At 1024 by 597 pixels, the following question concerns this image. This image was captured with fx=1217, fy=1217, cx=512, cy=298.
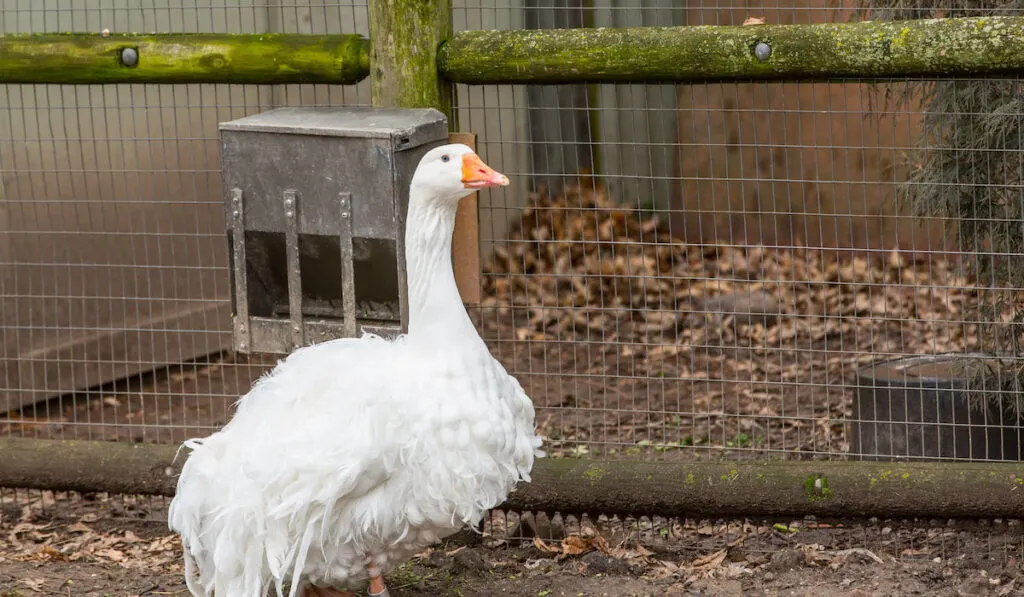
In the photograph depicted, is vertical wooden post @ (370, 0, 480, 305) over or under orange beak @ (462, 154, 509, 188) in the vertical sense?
over

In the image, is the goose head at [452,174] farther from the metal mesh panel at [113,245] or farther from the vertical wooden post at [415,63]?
the metal mesh panel at [113,245]

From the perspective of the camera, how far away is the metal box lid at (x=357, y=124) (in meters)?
4.49

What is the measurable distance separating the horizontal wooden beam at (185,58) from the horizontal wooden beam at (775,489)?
1704 mm

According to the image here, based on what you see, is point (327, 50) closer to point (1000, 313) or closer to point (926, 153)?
point (926, 153)

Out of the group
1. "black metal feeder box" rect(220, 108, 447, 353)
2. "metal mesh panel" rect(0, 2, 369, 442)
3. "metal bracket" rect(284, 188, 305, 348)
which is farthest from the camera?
"metal mesh panel" rect(0, 2, 369, 442)

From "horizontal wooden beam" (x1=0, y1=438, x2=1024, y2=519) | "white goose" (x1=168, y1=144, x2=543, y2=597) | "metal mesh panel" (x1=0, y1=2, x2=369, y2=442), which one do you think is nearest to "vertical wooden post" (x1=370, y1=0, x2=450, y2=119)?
"white goose" (x1=168, y1=144, x2=543, y2=597)

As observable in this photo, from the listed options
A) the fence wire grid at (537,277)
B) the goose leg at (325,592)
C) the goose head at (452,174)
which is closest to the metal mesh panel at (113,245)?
the fence wire grid at (537,277)

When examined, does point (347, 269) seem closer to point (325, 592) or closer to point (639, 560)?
point (325, 592)

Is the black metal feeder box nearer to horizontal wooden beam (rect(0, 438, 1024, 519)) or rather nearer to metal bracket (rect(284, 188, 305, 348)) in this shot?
metal bracket (rect(284, 188, 305, 348))

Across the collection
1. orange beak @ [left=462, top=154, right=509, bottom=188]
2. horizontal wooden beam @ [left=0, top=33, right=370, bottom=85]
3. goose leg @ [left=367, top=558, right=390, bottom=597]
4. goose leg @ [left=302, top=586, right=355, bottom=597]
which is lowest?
goose leg @ [left=302, top=586, right=355, bottom=597]

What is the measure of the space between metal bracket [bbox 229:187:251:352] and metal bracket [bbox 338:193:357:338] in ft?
1.35

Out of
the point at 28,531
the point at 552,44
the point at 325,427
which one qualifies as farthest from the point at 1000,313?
the point at 28,531

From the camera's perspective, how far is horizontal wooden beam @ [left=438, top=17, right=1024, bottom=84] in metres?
4.41

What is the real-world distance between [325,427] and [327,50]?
1.74 meters
